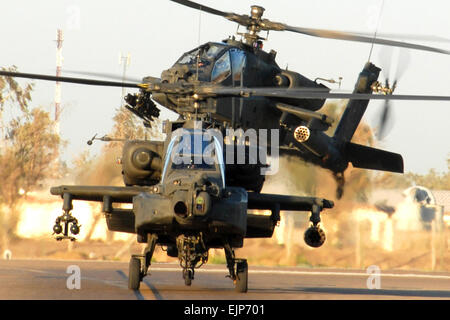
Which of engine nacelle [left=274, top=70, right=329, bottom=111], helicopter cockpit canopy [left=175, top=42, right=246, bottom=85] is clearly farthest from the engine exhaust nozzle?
helicopter cockpit canopy [left=175, top=42, right=246, bottom=85]

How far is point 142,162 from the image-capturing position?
1995 cm

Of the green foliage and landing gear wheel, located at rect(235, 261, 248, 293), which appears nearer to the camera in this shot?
landing gear wheel, located at rect(235, 261, 248, 293)

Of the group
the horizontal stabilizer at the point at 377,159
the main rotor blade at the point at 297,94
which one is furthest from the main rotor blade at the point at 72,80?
the horizontal stabilizer at the point at 377,159

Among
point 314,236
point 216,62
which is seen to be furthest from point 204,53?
point 314,236

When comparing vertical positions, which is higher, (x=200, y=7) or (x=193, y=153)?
(x=200, y=7)

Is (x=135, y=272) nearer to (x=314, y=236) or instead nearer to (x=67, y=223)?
(x=67, y=223)

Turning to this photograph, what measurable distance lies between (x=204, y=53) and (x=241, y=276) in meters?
6.01

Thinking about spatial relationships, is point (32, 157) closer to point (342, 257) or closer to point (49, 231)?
point (49, 231)

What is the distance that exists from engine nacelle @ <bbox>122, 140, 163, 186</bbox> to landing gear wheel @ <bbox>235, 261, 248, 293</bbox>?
274 cm

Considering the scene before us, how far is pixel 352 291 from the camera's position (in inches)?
861

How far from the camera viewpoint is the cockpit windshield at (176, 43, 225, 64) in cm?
2209

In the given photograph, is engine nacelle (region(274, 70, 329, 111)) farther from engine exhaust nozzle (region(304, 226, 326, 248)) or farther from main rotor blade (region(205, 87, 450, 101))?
main rotor blade (region(205, 87, 450, 101))
